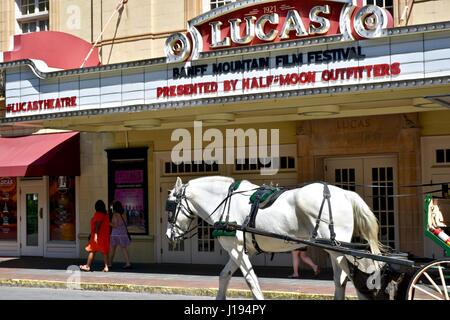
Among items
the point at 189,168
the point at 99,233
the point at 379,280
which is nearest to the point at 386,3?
the point at 189,168

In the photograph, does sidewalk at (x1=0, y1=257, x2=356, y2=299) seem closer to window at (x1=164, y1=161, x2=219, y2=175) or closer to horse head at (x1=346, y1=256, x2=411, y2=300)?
window at (x1=164, y1=161, x2=219, y2=175)

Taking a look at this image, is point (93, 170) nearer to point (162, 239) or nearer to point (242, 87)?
point (162, 239)

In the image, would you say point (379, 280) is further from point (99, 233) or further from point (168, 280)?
point (99, 233)

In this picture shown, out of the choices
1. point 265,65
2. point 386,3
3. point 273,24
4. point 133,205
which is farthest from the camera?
point 133,205

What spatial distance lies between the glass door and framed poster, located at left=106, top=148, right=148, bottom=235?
2600 millimetres

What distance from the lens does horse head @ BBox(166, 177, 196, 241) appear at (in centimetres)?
999

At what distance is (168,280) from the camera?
15320 millimetres

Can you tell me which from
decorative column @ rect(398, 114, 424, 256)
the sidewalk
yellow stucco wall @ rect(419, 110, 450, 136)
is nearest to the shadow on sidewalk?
the sidewalk

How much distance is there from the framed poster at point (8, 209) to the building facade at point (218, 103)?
10 centimetres

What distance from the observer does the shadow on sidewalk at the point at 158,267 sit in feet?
52.6

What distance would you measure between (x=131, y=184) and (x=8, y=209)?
4.62m

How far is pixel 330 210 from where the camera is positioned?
29.1ft

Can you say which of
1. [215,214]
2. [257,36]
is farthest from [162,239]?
[215,214]

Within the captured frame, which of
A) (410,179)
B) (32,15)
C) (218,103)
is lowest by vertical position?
(410,179)
